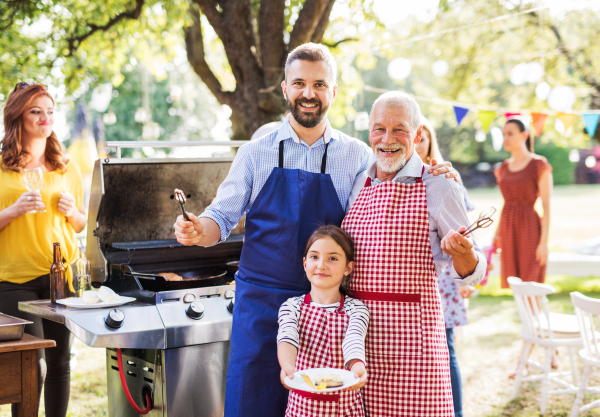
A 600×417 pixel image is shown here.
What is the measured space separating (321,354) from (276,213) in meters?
0.55

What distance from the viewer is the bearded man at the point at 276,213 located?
83.7 inches

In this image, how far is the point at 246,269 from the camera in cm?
221

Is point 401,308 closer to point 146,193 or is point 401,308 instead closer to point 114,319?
point 114,319

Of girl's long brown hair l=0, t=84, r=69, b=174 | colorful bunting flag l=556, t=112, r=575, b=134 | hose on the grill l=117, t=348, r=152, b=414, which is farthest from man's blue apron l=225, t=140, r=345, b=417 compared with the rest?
colorful bunting flag l=556, t=112, r=575, b=134

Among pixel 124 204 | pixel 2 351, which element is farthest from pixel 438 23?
pixel 2 351

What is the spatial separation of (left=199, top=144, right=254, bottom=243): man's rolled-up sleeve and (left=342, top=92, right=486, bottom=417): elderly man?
499 mm

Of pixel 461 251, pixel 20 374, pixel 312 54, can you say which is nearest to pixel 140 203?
pixel 20 374

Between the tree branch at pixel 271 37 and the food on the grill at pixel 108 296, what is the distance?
137 inches

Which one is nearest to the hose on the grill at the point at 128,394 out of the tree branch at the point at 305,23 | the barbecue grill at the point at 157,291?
the barbecue grill at the point at 157,291

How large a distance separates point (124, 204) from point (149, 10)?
528cm

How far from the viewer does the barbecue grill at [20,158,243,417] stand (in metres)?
2.50

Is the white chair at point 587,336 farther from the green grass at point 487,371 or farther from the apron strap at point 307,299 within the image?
the apron strap at point 307,299

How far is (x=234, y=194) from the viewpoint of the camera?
2213mm

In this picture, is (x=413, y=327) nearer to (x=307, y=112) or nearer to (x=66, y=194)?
(x=307, y=112)
